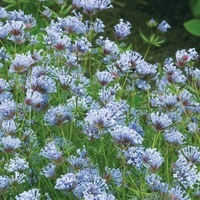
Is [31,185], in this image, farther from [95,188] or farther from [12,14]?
[12,14]

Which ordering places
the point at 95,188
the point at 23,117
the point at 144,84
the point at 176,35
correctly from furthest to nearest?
the point at 176,35 → the point at 144,84 → the point at 23,117 → the point at 95,188

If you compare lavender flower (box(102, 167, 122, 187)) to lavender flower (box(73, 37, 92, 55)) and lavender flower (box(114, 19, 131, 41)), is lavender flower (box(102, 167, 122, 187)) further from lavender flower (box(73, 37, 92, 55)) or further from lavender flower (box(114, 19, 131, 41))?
lavender flower (box(114, 19, 131, 41))

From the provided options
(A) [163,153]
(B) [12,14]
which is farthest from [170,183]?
(B) [12,14]

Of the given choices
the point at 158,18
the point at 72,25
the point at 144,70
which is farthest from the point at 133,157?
the point at 158,18

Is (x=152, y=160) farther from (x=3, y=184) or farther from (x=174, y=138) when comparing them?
(x=3, y=184)

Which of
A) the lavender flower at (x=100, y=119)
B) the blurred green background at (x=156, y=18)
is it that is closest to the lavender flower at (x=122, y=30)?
the lavender flower at (x=100, y=119)

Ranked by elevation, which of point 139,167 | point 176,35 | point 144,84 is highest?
point 139,167

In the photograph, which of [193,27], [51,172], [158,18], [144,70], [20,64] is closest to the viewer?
[51,172]
